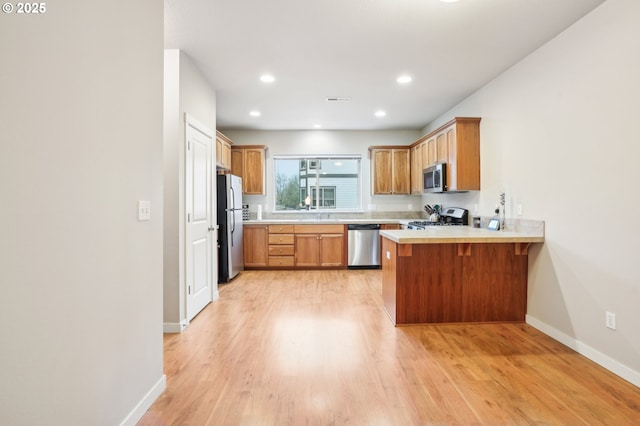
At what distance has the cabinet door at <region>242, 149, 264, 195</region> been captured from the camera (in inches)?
231

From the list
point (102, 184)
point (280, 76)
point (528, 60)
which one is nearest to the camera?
point (102, 184)

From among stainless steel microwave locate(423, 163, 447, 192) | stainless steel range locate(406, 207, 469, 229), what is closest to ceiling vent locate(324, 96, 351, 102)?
stainless steel microwave locate(423, 163, 447, 192)

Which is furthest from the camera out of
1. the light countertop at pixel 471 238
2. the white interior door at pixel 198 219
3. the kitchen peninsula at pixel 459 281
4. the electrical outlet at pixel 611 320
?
the white interior door at pixel 198 219

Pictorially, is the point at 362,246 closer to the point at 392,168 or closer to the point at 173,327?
the point at 392,168

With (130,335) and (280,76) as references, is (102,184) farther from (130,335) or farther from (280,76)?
(280,76)

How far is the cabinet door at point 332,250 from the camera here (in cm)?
559

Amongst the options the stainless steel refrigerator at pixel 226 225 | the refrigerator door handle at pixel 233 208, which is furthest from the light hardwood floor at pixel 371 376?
the refrigerator door handle at pixel 233 208

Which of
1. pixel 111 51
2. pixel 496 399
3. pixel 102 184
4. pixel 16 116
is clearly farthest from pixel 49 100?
pixel 496 399

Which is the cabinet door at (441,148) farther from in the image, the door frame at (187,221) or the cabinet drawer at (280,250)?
the door frame at (187,221)

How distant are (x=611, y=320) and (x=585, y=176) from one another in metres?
1.08

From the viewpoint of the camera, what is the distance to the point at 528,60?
10.1 feet

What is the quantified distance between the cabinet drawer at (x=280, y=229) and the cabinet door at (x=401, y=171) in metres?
2.16

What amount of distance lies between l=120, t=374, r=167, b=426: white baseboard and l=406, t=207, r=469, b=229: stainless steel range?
3497 mm

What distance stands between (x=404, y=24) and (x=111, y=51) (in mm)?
2114
